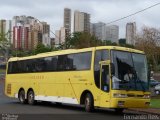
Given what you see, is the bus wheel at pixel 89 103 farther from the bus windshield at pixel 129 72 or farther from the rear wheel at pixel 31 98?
the rear wheel at pixel 31 98

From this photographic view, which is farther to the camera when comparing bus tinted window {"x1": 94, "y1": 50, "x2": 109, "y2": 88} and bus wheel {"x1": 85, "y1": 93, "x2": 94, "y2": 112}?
bus wheel {"x1": 85, "y1": 93, "x2": 94, "y2": 112}

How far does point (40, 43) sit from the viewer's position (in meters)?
87.1

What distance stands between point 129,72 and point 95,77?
1.77m

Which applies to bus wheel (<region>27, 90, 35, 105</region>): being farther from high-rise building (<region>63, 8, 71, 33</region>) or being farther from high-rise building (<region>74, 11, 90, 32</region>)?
high-rise building (<region>63, 8, 71, 33</region>)

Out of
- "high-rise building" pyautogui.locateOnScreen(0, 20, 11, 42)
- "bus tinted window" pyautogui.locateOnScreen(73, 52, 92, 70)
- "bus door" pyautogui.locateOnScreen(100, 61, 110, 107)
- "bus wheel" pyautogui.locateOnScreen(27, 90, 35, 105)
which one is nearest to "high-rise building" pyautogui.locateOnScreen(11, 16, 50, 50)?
"high-rise building" pyautogui.locateOnScreen(0, 20, 11, 42)

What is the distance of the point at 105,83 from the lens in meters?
21.2

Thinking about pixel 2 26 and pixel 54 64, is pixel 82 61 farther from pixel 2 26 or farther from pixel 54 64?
pixel 2 26

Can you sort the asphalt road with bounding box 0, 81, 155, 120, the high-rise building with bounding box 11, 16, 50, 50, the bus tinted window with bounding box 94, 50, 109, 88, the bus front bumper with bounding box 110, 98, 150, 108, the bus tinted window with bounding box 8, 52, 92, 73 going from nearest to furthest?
the asphalt road with bounding box 0, 81, 155, 120 < the bus front bumper with bounding box 110, 98, 150, 108 < the bus tinted window with bounding box 94, 50, 109, 88 < the bus tinted window with bounding box 8, 52, 92, 73 < the high-rise building with bounding box 11, 16, 50, 50

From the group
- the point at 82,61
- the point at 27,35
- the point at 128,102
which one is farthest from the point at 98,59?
the point at 27,35

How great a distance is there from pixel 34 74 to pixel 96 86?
25.7 feet

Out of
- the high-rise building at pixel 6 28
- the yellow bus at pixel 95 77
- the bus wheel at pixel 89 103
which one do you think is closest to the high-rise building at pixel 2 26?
the high-rise building at pixel 6 28

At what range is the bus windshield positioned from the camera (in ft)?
68.2

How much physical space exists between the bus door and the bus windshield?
1.24 ft

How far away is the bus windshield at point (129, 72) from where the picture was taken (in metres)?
20.8
